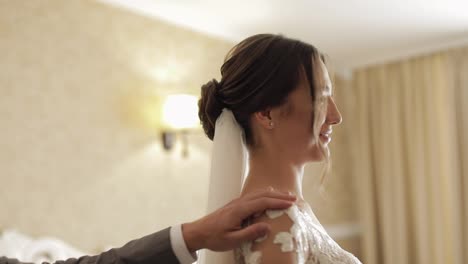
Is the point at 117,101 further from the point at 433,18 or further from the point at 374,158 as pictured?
the point at 374,158

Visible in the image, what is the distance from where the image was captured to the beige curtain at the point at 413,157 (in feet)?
12.3

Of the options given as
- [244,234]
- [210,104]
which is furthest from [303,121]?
[244,234]

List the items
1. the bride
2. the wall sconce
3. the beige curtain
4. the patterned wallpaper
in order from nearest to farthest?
the bride < the patterned wallpaper < the wall sconce < the beige curtain


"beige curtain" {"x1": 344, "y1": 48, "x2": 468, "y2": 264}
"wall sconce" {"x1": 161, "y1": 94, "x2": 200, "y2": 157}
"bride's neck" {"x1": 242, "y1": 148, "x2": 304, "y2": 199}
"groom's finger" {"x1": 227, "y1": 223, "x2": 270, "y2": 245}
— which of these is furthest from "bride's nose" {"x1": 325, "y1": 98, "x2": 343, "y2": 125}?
"beige curtain" {"x1": 344, "y1": 48, "x2": 468, "y2": 264}

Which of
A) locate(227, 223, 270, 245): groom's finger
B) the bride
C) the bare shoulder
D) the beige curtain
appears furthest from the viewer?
the beige curtain

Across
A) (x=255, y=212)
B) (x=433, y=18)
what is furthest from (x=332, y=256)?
(x=433, y=18)

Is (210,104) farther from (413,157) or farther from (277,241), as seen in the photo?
(413,157)

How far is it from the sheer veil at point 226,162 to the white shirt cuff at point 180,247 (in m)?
0.31

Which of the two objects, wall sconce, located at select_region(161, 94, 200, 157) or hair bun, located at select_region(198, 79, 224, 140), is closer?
hair bun, located at select_region(198, 79, 224, 140)

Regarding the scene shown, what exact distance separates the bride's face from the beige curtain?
9.36 ft

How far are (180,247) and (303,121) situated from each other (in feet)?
1.40

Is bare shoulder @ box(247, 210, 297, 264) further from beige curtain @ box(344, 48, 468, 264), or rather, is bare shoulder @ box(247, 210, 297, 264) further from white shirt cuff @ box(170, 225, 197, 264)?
beige curtain @ box(344, 48, 468, 264)

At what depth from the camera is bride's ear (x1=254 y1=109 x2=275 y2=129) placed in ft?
3.89

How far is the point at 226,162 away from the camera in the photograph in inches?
50.8
